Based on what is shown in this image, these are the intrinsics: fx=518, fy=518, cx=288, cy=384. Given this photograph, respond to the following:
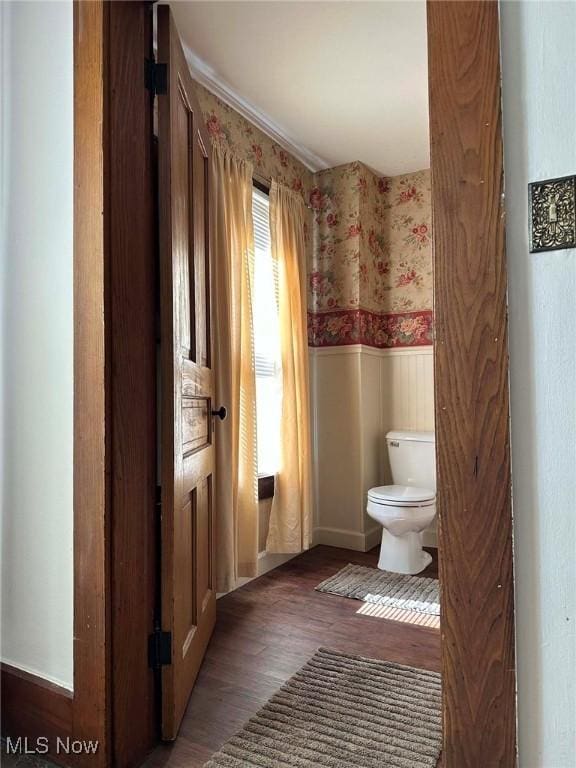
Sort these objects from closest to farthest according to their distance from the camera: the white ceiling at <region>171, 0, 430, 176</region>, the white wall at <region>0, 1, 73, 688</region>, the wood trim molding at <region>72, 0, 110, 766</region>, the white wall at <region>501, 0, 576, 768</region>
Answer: the white wall at <region>501, 0, 576, 768</region>, the wood trim molding at <region>72, 0, 110, 766</region>, the white wall at <region>0, 1, 73, 688</region>, the white ceiling at <region>171, 0, 430, 176</region>

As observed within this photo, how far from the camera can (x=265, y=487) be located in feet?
9.21

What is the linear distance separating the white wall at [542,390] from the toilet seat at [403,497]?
1.96 metres

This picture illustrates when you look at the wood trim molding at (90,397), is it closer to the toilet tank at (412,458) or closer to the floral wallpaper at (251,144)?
the floral wallpaper at (251,144)

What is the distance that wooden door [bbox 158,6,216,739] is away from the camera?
140cm

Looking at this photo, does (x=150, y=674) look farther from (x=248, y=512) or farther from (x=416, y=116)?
(x=416, y=116)

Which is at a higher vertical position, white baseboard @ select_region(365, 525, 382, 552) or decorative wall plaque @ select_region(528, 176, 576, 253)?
decorative wall plaque @ select_region(528, 176, 576, 253)

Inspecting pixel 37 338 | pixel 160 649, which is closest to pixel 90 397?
pixel 37 338

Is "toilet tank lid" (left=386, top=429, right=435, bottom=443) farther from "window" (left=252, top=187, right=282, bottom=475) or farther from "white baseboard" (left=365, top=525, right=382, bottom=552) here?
"window" (left=252, top=187, right=282, bottom=475)

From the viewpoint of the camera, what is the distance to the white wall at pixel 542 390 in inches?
28.3

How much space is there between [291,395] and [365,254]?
110 centimetres

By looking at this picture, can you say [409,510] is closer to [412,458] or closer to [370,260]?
[412,458]

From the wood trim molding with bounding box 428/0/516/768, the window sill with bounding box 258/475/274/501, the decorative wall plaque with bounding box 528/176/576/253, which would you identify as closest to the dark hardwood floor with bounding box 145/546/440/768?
the window sill with bounding box 258/475/274/501

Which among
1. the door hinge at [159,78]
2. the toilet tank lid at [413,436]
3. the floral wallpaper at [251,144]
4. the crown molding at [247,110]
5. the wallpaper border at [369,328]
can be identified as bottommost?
the toilet tank lid at [413,436]

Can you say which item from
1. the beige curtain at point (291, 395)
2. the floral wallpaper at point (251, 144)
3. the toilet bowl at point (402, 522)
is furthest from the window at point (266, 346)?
the toilet bowl at point (402, 522)
